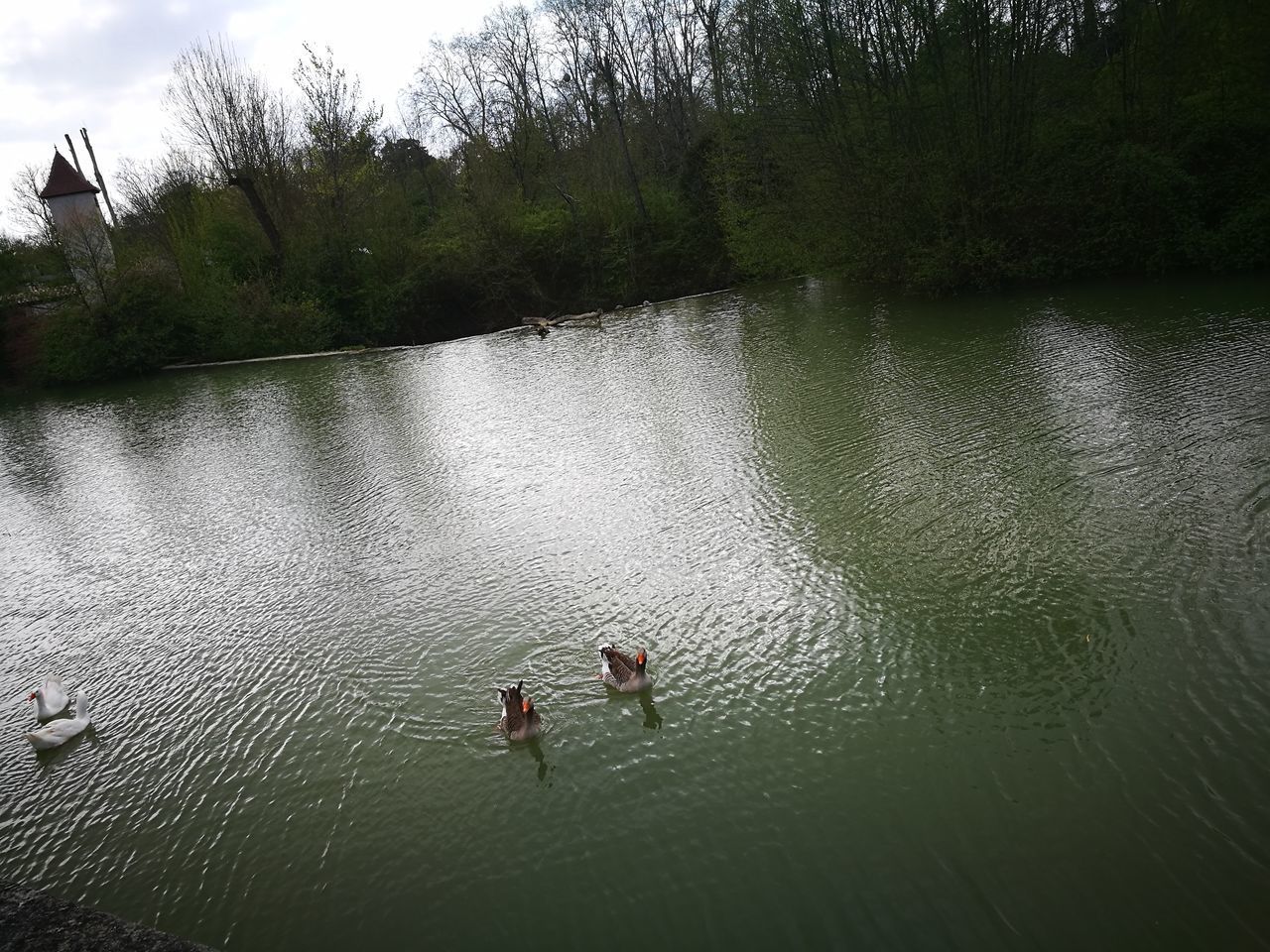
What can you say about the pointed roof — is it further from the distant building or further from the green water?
the green water

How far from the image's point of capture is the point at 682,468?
9.49 meters

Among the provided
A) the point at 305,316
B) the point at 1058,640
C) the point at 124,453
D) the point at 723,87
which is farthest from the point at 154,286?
the point at 1058,640

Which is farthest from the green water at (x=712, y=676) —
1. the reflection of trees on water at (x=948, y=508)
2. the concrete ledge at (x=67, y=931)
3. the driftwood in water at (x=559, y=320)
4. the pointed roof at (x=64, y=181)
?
the pointed roof at (x=64, y=181)

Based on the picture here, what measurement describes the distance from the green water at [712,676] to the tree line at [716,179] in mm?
5969

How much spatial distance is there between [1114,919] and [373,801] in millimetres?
3848

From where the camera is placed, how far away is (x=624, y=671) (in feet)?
17.5

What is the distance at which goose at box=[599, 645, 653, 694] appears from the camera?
17.3 feet

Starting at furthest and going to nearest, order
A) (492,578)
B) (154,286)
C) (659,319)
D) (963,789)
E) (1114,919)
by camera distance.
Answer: (154,286) → (659,319) → (492,578) → (963,789) → (1114,919)

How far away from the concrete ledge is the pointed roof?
33015mm

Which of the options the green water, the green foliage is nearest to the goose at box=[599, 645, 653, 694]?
the green water

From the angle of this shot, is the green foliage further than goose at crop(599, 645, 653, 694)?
Yes

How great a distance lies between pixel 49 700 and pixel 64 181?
30.6 meters

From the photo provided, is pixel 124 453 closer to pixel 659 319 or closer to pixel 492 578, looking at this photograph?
pixel 492 578

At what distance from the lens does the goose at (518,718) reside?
502 centimetres
